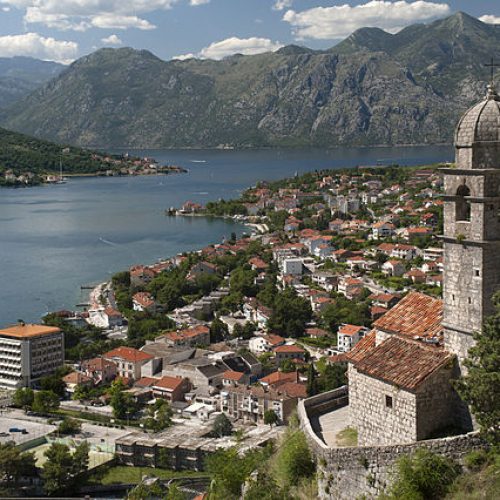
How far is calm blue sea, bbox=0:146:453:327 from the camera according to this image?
4166 cm

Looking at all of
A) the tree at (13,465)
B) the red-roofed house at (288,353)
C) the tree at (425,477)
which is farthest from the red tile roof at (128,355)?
the tree at (425,477)

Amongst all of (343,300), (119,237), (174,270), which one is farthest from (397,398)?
(119,237)

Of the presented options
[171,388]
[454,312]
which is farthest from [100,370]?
[454,312]

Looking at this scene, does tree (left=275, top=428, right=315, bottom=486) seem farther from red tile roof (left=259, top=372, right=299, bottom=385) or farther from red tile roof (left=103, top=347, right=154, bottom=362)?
red tile roof (left=103, top=347, right=154, bottom=362)

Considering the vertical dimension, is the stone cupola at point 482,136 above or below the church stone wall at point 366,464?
above

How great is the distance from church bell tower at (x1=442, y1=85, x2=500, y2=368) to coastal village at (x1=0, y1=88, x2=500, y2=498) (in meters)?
Answer: 0.02

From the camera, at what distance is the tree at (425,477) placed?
6918mm

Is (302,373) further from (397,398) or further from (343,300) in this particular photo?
(397,398)

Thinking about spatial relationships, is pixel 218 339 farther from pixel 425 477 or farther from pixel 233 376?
pixel 425 477

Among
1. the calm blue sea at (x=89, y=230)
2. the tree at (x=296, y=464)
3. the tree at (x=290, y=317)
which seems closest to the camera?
the tree at (x=296, y=464)

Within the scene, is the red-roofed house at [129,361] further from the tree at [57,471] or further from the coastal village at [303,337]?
the tree at [57,471]

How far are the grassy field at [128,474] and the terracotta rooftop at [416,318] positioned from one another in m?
10.9

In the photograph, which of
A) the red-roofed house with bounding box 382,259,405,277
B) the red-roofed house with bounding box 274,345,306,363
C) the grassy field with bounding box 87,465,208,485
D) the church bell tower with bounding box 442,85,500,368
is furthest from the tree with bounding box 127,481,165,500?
the red-roofed house with bounding box 382,259,405,277

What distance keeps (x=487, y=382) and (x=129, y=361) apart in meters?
20.3
